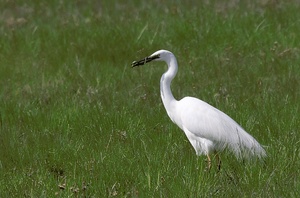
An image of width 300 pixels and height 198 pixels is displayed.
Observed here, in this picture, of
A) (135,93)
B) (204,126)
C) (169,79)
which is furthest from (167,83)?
(135,93)

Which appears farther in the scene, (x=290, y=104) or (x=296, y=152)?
(x=290, y=104)

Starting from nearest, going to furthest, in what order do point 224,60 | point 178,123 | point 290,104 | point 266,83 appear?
point 178,123
point 290,104
point 266,83
point 224,60

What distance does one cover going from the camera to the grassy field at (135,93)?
507 centimetres

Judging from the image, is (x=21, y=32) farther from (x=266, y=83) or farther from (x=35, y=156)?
(x=35, y=156)

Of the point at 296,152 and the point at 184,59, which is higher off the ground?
the point at 296,152

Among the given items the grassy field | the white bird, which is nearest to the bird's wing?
the white bird

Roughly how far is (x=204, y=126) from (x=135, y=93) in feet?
5.54

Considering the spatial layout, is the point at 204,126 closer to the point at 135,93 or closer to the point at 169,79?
the point at 169,79

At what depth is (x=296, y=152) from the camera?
17.3 ft

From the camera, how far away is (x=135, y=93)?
301 inches

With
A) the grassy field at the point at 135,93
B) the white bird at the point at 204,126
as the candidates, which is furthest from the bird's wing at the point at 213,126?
the grassy field at the point at 135,93

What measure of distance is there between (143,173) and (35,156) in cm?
96

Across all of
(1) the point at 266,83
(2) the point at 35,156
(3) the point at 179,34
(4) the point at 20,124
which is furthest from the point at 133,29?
(2) the point at 35,156

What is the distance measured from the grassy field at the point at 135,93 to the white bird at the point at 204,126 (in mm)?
132
